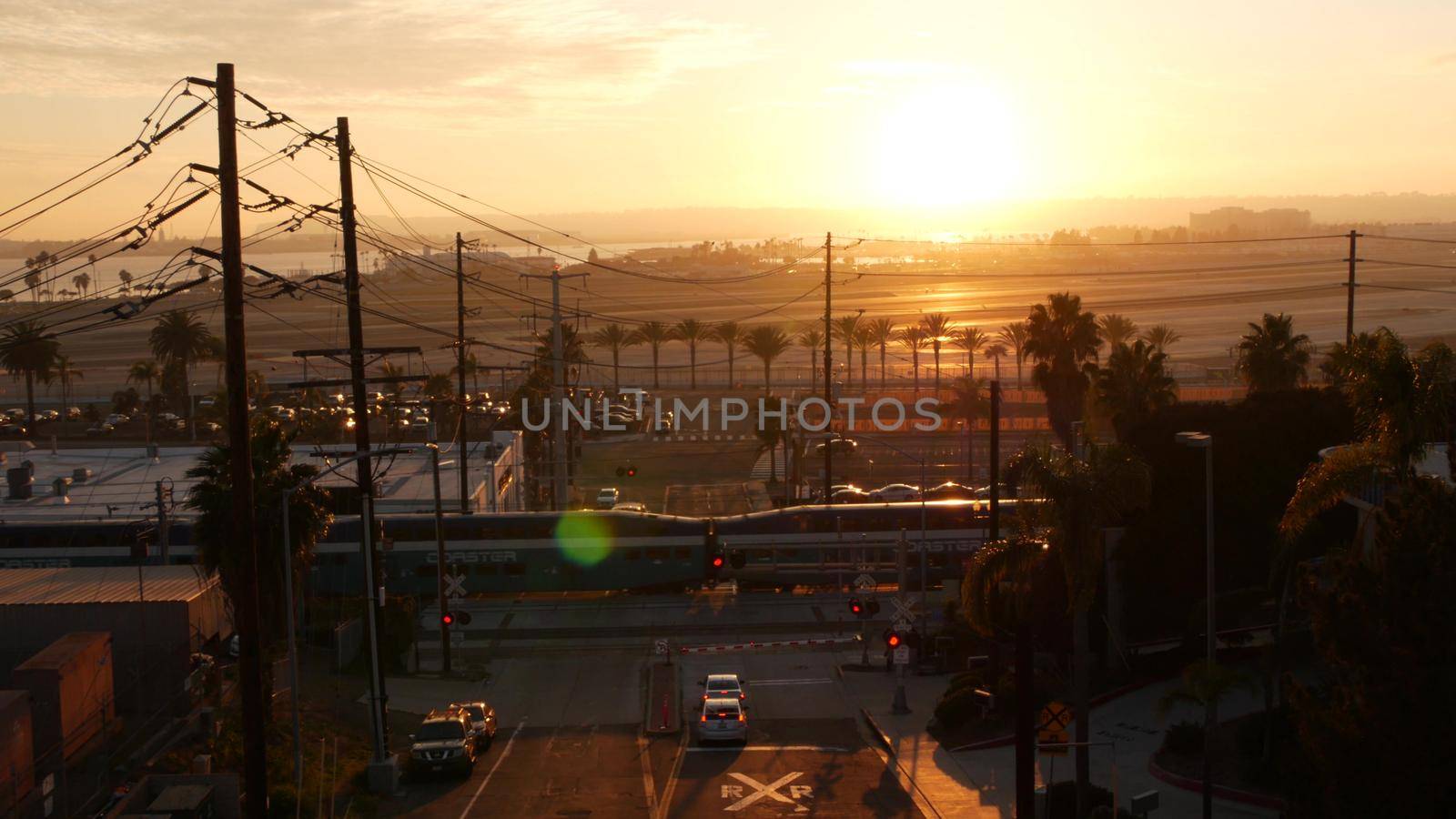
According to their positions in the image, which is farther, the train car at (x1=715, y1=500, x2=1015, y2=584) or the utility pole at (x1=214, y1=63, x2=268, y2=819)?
the train car at (x1=715, y1=500, x2=1015, y2=584)

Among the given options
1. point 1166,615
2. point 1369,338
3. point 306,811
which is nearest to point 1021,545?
point 1369,338

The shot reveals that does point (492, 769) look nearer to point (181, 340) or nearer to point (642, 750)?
point (642, 750)

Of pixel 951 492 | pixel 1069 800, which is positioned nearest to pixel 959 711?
pixel 1069 800

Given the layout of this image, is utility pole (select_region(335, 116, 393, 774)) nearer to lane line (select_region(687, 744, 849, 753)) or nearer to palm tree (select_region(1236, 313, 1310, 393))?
lane line (select_region(687, 744, 849, 753))

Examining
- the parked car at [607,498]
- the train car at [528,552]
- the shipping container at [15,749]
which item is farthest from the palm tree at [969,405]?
the shipping container at [15,749]

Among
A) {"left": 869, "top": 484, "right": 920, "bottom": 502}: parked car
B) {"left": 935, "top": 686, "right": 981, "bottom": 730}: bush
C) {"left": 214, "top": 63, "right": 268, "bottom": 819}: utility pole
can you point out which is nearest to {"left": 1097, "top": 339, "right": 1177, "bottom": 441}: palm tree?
{"left": 869, "top": 484, "right": 920, "bottom": 502}: parked car
